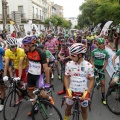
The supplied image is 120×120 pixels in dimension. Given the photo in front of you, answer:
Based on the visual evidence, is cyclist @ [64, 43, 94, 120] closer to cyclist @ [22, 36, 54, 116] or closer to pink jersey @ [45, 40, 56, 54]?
cyclist @ [22, 36, 54, 116]

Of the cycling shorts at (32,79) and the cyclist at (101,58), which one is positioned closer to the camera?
the cycling shorts at (32,79)

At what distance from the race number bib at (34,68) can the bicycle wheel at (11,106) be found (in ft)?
2.11

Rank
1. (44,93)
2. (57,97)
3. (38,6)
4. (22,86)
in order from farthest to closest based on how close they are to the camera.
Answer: (38,6) < (57,97) < (22,86) < (44,93)

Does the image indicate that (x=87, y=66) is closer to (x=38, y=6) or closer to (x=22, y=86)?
(x=22, y=86)

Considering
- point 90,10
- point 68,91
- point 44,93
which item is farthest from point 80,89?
point 90,10

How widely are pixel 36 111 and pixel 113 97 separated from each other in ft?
6.94

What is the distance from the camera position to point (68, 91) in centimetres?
344

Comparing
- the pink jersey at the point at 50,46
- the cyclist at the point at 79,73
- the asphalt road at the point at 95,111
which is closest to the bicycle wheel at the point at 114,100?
the asphalt road at the point at 95,111

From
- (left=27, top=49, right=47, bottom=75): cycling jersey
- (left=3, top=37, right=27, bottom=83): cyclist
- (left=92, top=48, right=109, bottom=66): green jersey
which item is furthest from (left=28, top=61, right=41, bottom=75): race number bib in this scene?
(left=92, top=48, right=109, bottom=66): green jersey

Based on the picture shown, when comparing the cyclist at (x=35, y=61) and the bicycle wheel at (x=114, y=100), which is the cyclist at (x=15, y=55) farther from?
the bicycle wheel at (x=114, y=100)

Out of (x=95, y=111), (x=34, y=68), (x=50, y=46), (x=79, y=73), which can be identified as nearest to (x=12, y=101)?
(x=34, y=68)

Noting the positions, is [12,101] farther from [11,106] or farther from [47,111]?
[47,111]

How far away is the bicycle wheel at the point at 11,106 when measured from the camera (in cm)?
435

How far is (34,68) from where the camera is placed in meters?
4.28
